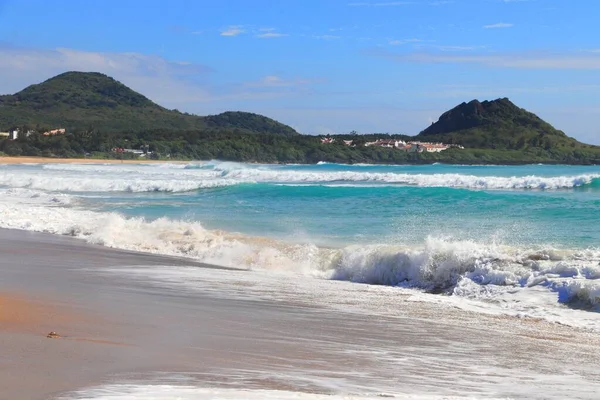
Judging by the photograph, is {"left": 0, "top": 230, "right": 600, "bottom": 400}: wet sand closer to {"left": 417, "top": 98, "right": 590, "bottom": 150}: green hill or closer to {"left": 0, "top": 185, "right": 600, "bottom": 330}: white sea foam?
{"left": 0, "top": 185, "right": 600, "bottom": 330}: white sea foam

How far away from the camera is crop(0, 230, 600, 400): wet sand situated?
239 inches

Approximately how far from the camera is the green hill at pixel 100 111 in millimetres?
141875

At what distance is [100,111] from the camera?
510ft

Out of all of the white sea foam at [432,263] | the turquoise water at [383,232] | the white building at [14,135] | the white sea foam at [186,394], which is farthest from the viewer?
the white building at [14,135]

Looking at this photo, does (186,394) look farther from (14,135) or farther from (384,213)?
(14,135)

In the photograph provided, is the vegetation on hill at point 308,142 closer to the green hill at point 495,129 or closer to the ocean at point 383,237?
the green hill at point 495,129

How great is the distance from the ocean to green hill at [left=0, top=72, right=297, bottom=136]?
360ft

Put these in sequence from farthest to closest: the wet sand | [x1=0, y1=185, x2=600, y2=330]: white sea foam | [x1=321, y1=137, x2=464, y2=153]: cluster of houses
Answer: [x1=321, y1=137, x2=464, y2=153]: cluster of houses, [x1=0, y1=185, x2=600, y2=330]: white sea foam, the wet sand

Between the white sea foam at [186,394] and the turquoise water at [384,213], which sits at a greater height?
the turquoise water at [384,213]

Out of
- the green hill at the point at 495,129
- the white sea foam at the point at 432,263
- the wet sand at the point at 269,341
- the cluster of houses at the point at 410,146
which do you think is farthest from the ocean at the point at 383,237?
the green hill at the point at 495,129

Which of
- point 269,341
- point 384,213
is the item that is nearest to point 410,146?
point 384,213

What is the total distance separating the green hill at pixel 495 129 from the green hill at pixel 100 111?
37.0m

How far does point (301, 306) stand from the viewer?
31.1 feet

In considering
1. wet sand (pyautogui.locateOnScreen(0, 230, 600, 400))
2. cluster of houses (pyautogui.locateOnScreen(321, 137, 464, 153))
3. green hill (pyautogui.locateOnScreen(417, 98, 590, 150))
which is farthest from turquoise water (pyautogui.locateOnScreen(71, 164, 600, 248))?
green hill (pyautogui.locateOnScreen(417, 98, 590, 150))
